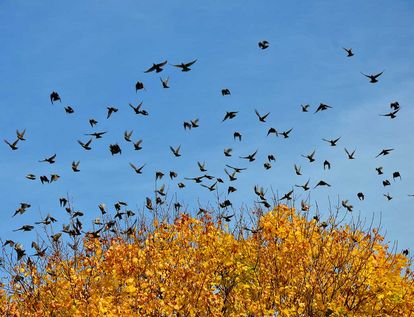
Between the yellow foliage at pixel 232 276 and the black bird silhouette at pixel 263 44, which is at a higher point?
the black bird silhouette at pixel 263 44

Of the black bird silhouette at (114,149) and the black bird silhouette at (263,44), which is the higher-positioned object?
the black bird silhouette at (263,44)

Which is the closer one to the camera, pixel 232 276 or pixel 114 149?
pixel 114 149

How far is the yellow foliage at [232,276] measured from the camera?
23.0 meters

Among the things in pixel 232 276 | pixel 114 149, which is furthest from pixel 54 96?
pixel 232 276

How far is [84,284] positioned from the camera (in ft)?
86.7

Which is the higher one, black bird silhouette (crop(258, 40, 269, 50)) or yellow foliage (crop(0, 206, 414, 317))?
black bird silhouette (crop(258, 40, 269, 50))

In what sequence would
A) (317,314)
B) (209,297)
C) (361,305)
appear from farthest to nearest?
(361,305) → (317,314) → (209,297)

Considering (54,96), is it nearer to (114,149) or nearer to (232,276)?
(114,149)

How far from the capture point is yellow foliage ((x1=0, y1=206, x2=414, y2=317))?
23.0 m

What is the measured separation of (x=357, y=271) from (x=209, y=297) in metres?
7.15

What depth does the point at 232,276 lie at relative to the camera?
29.3 meters

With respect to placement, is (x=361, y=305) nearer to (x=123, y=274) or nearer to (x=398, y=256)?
(x=398, y=256)

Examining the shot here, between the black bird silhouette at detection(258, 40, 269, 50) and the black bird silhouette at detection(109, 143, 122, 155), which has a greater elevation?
the black bird silhouette at detection(258, 40, 269, 50)

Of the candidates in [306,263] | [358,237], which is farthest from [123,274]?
[358,237]
